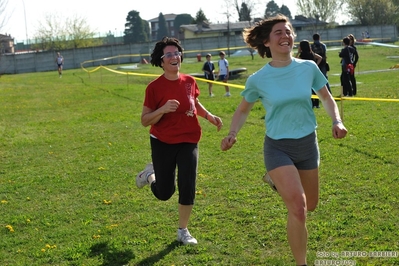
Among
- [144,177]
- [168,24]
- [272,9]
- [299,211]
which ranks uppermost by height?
[272,9]

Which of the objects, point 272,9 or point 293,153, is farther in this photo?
point 272,9

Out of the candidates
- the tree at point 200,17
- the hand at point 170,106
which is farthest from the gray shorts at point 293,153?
the tree at point 200,17

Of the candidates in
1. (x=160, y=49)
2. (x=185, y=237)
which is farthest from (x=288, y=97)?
(x=185, y=237)

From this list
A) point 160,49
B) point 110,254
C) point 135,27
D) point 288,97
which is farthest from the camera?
point 135,27

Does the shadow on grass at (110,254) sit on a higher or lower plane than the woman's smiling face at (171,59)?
lower

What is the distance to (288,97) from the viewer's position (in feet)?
15.2

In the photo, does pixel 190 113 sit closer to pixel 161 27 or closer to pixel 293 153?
pixel 293 153

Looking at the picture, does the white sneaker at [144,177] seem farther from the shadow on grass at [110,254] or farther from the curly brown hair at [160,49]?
the curly brown hair at [160,49]

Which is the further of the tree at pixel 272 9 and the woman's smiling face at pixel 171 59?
the tree at pixel 272 9

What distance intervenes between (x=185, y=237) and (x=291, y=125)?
180 cm

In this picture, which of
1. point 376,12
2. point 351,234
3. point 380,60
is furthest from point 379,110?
point 376,12

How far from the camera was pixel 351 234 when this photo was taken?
574 cm

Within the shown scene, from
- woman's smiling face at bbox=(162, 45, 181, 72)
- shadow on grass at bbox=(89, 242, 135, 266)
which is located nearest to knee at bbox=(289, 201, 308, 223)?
shadow on grass at bbox=(89, 242, 135, 266)

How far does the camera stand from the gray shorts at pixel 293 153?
469cm
